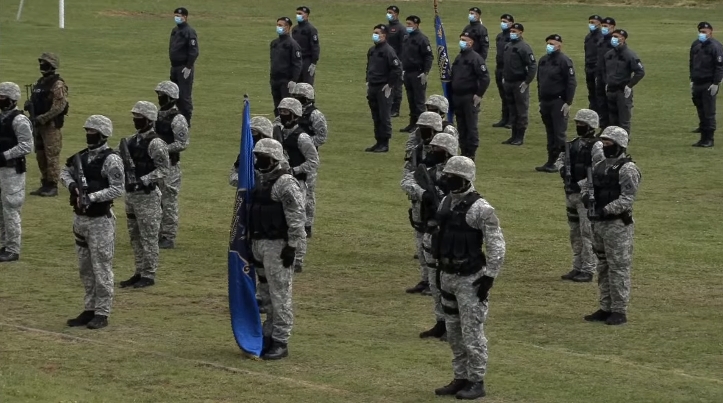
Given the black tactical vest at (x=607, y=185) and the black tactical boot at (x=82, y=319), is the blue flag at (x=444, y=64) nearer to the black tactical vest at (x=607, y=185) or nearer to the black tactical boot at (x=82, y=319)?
the black tactical vest at (x=607, y=185)

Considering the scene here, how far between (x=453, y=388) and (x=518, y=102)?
49.0 feet

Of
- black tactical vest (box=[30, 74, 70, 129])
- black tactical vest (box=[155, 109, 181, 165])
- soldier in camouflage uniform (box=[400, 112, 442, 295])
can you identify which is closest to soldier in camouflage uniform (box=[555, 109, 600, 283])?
soldier in camouflage uniform (box=[400, 112, 442, 295])

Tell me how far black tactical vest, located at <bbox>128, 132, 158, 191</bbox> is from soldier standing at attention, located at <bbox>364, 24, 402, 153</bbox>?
10.1 m

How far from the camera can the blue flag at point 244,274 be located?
13.8 m

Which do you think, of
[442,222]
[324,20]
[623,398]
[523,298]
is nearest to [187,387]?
[442,222]

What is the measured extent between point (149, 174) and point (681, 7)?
4085 centimetres

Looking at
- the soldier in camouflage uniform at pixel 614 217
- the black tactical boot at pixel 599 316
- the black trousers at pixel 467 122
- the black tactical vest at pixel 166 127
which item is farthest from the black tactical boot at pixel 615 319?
the black trousers at pixel 467 122

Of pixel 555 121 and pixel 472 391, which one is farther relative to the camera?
pixel 555 121

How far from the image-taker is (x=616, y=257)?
1526 centimetres

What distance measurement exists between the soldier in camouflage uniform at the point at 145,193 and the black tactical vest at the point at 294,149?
1.51 metres

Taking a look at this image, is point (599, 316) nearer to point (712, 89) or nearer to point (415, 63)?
point (712, 89)

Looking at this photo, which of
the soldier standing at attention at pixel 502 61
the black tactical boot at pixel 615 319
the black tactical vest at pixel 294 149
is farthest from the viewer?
the soldier standing at attention at pixel 502 61

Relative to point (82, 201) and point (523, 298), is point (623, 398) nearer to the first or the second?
point (523, 298)

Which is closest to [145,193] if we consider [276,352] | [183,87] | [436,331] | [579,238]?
[276,352]
